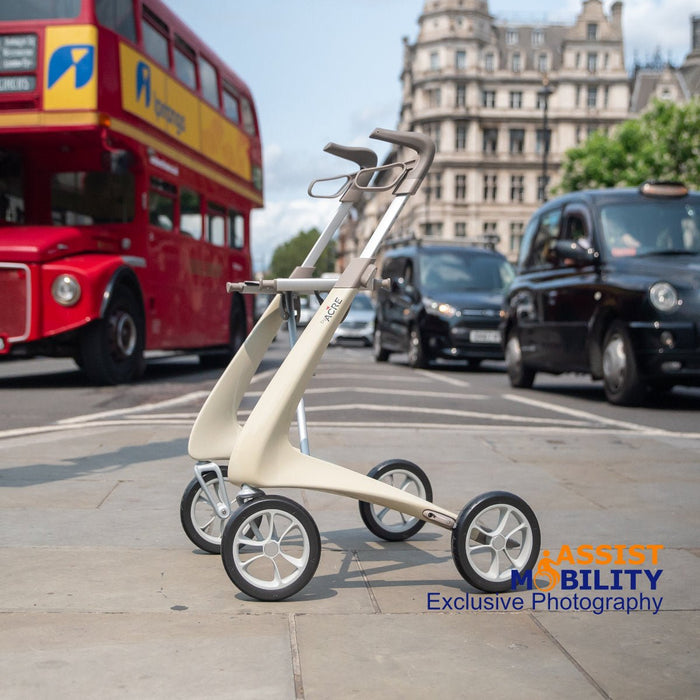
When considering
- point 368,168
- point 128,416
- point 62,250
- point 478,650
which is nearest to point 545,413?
point 128,416

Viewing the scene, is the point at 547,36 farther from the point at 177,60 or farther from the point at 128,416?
the point at 128,416

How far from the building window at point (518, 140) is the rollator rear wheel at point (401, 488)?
105053mm

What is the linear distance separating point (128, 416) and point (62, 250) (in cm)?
380

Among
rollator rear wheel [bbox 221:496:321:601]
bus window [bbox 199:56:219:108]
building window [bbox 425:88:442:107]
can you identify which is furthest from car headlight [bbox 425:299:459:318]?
building window [bbox 425:88:442:107]

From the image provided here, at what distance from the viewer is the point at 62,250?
1291cm

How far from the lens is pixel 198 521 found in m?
4.41

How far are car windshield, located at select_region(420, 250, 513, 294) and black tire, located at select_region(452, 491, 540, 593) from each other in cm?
1604

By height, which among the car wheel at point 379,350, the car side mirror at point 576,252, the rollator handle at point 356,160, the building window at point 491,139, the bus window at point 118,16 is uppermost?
the building window at point 491,139

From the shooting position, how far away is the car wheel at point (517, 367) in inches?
559

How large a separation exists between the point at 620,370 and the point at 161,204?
21.8 feet

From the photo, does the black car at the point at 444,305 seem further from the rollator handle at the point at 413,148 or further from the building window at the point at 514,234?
the building window at the point at 514,234


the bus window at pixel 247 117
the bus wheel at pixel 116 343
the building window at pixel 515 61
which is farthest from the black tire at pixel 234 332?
the building window at pixel 515 61

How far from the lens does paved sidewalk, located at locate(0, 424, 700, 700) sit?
2.90m
